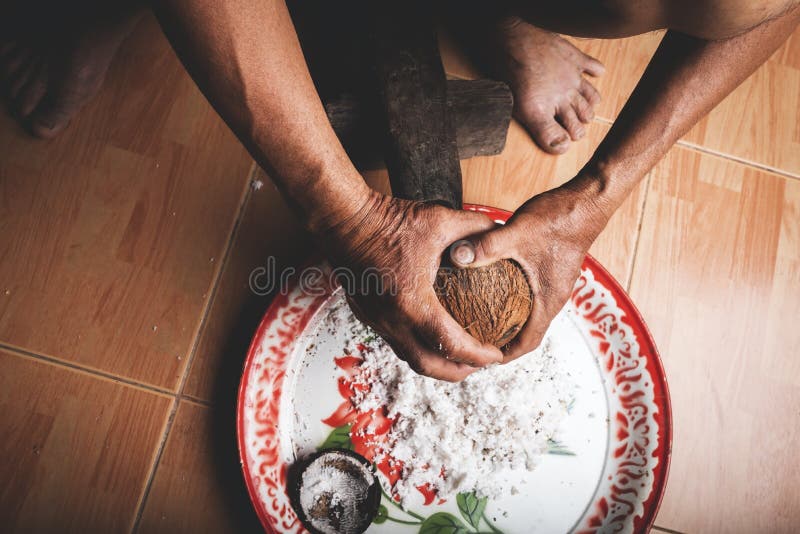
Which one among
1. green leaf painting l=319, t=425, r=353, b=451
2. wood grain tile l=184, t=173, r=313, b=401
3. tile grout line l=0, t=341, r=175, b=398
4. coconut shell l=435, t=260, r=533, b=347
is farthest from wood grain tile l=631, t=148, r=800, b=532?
tile grout line l=0, t=341, r=175, b=398

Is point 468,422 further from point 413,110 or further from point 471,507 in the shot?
point 413,110

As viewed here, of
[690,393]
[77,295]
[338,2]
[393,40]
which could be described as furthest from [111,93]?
[690,393]

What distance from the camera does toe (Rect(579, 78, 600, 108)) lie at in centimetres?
132

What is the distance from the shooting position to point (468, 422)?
990mm

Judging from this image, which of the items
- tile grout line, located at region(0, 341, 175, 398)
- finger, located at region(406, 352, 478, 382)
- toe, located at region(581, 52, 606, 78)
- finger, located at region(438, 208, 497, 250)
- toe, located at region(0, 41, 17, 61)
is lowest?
tile grout line, located at region(0, 341, 175, 398)

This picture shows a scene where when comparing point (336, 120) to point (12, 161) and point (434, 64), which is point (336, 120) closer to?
point (434, 64)

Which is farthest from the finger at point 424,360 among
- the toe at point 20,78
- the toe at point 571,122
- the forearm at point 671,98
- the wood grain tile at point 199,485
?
the toe at point 20,78

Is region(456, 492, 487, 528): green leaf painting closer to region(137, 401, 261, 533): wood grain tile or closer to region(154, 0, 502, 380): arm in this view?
region(154, 0, 502, 380): arm

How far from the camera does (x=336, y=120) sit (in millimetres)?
1027

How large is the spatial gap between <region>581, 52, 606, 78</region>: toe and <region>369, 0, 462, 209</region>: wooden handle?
54 cm

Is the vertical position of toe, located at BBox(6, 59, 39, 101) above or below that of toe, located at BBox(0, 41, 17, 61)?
below

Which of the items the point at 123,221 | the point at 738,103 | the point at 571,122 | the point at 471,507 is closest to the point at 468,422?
the point at 471,507

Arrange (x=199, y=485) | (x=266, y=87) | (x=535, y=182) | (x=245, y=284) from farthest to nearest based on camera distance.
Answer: (x=535, y=182), (x=245, y=284), (x=199, y=485), (x=266, y=87)

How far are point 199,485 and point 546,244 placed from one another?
2.69 feet
